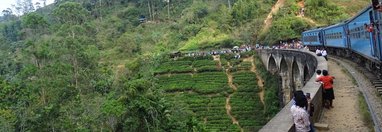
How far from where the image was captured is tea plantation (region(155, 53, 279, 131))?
36.2 meters

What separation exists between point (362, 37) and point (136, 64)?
3960cm

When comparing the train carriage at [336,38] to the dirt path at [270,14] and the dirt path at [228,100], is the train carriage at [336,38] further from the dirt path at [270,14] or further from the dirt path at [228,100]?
the dirt path at [270,14]

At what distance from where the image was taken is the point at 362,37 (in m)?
16.1

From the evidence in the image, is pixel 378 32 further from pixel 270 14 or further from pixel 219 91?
pixel 270 14

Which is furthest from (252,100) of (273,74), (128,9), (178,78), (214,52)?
(128,9)

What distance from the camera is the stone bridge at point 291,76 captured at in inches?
275

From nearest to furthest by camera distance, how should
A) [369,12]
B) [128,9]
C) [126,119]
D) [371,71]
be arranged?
1. [369,12]
2. [371,71]
3. [126,119]
4. [128,9]

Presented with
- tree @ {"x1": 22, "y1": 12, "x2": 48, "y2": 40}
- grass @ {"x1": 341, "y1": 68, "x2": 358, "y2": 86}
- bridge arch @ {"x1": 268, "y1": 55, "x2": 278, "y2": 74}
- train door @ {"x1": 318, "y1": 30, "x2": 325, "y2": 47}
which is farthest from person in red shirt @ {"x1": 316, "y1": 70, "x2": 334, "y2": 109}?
tree @ {"x1": 22, "y1": 12, "x2": 48, "y2": 40}

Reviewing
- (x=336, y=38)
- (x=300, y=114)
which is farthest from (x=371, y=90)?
(x=336, y=38)

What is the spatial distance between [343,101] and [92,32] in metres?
72.1

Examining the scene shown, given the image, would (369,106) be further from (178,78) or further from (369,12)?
(178,78)

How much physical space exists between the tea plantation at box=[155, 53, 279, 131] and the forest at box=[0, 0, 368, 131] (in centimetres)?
13

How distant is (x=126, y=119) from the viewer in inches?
890

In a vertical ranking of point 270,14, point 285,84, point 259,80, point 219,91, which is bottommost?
point 219,91
